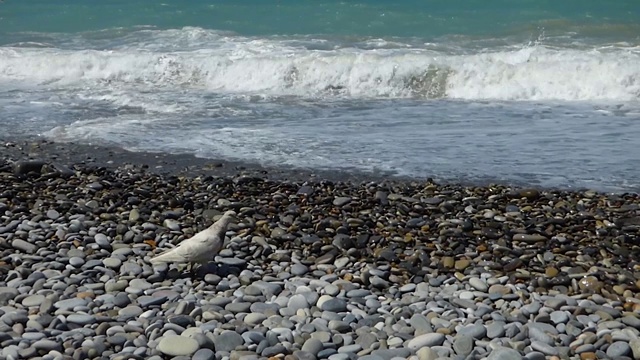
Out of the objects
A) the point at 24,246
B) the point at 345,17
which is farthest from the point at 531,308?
the point at 345,17

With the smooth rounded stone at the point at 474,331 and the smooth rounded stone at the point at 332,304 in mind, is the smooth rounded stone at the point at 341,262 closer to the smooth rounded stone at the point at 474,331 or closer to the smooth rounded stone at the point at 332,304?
the smooth rounded stone at the point at 332,304

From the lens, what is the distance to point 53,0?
2722 cm

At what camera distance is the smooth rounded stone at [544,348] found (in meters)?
4.53

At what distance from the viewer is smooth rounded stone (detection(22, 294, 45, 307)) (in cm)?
515

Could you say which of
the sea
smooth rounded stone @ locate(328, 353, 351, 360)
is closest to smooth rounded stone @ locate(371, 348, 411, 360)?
smooth rounded stone @ locate(328, 353, 351, 360)

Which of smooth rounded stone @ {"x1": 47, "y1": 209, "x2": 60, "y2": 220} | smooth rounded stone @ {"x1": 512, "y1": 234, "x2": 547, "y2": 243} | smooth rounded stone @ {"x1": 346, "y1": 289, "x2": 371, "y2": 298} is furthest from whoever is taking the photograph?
smooth rounded stone @ {"x1": 47, "y1": 209, "x2": 60, "y2": 220}

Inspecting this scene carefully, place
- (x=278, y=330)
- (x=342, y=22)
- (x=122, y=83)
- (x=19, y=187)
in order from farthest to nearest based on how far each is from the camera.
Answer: (x=342, y=22), (x=122, y=83), (x=19, y=187), (x=278, y=330)

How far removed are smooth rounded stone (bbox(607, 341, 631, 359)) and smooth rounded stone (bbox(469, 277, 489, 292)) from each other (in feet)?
3.31

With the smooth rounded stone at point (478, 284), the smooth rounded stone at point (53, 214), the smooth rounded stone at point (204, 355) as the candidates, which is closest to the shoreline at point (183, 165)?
the smooth rounded stone at point (53, 214)

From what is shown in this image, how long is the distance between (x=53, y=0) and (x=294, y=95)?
16294mm

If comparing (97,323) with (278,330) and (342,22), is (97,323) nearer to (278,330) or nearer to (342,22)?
(278,330)

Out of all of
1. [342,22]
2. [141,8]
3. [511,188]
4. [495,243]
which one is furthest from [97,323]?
[141,8]

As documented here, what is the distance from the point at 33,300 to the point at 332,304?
5.69 ft

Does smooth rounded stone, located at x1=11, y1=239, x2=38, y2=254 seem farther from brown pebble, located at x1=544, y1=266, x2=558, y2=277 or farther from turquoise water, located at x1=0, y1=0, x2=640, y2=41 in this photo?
turquoise water, located at x1=0, y1=0, x2=640, y2=41
